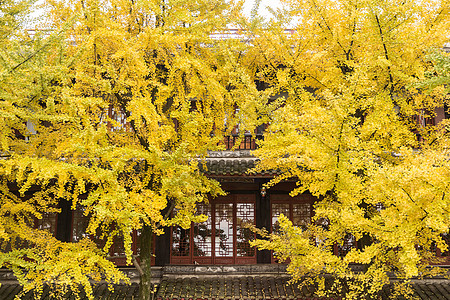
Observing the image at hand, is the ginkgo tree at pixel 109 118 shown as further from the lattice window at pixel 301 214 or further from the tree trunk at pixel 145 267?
the lattice window at pixel 301 214

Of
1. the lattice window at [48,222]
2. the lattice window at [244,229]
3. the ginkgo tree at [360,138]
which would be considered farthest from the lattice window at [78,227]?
the ginkgo tree at [360,138]

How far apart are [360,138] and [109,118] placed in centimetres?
641

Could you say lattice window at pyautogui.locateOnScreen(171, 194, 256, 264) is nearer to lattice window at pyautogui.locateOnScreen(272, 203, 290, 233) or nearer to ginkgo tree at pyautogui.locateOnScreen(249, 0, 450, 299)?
lattice window at pyautogui.locateOnScreen(272, 203, 290, 233)

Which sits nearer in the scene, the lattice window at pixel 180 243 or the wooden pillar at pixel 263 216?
the wooden pillar at pixel 263 216

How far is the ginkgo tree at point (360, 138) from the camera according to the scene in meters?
7.71

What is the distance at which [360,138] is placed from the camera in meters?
9.32

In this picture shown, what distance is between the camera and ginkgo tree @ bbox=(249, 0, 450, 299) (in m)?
7.71

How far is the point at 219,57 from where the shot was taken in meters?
11.6

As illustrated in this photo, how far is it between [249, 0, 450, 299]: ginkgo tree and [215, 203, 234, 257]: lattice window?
3.78 m

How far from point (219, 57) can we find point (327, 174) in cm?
512

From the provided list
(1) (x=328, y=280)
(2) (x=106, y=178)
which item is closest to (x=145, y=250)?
(2) (x=106, y=178)

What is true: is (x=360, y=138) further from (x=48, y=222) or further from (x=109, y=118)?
(x=48, y=222)

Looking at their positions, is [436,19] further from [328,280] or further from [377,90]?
[328,280]

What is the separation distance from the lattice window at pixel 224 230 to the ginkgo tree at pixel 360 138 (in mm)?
3777
